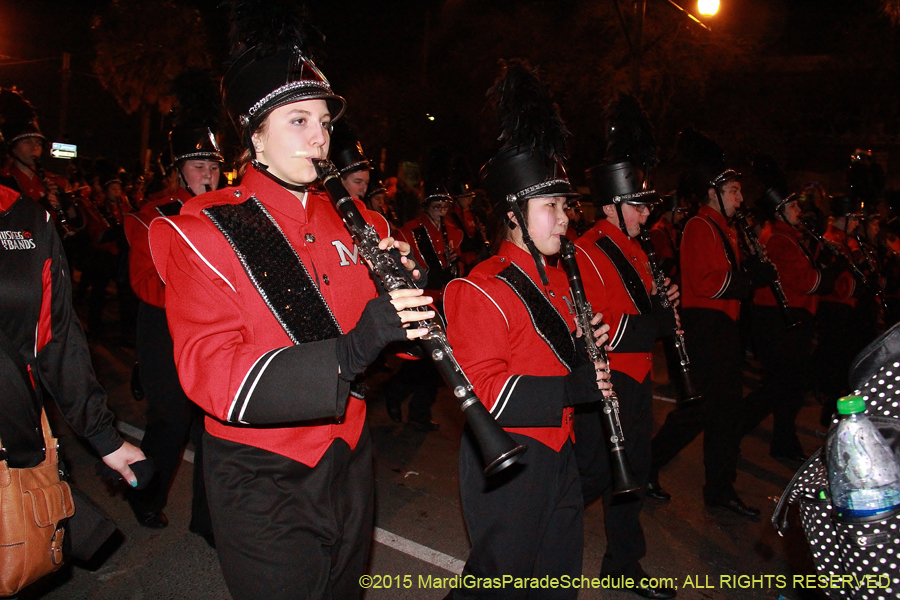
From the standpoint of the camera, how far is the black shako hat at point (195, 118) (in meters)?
4.77

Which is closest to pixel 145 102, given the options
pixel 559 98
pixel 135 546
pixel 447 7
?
pixel 447 7

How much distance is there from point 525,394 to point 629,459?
1342 millimetres

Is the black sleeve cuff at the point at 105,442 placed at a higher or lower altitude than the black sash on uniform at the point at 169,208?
lower

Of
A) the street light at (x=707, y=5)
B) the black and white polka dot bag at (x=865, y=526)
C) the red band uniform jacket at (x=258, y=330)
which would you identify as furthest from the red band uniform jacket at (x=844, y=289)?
the street light at (x=707, y=5)

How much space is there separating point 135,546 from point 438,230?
5.79 m

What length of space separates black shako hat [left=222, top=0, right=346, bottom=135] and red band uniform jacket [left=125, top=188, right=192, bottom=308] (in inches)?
96.3

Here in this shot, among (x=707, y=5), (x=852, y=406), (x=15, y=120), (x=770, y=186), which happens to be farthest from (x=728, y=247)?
(x=707, y=5)

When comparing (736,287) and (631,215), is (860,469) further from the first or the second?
(736,287)

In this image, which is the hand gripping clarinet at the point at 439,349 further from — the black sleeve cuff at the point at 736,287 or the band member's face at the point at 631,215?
the black sleeve cuff at the point at 736,287

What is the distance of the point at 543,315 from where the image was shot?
10.1 feet

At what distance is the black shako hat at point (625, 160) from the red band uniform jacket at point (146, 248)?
2978 mm

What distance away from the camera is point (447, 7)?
2342 cm

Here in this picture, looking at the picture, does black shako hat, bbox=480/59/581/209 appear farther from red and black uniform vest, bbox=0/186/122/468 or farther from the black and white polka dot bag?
red and black uniform vest, bbox=0/186/122/468

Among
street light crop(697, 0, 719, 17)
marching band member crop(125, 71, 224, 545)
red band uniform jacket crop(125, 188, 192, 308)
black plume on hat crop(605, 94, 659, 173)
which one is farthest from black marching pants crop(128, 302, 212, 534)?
street light crop(697, 0, 719, 17)
